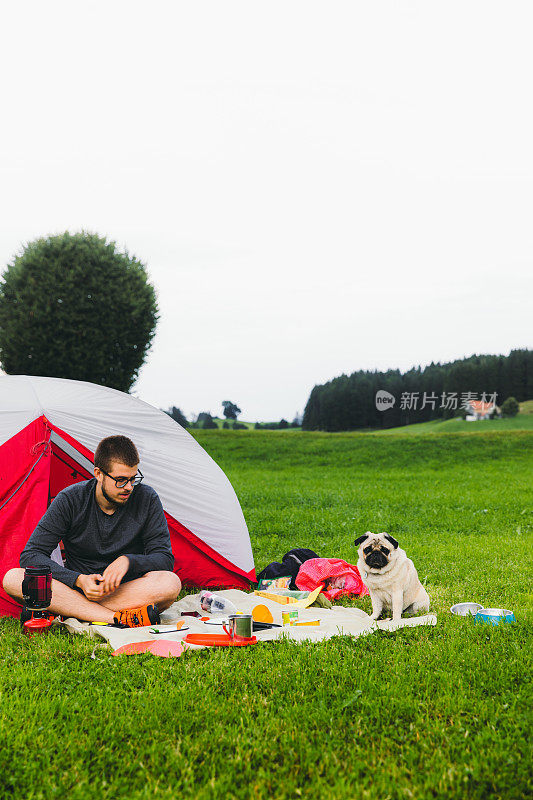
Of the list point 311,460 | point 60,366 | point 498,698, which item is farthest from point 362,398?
point 498,698

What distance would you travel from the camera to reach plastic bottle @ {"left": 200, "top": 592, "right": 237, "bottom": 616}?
5207 mm

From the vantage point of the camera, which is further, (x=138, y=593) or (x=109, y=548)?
(x=109, y=548)

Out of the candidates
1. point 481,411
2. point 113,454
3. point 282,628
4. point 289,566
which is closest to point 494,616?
point 282,628

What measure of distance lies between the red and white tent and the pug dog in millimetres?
1823

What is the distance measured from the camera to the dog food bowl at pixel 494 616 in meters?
4.68

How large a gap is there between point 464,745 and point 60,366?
2126 centimetres

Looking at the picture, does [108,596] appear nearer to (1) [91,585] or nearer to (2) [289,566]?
(1) [91,585]

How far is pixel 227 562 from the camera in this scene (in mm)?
6277

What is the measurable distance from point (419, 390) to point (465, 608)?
36.5 m

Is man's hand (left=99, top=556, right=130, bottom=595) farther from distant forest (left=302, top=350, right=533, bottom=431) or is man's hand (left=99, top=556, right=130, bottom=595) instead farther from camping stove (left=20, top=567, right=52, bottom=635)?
distant forest (left=302, top=350, right=533, bottom=431)

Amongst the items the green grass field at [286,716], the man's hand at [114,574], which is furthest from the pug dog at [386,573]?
the man's hand at [114,574]

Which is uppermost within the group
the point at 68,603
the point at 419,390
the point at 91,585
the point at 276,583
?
the point at 419,390

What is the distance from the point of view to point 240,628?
4.30m

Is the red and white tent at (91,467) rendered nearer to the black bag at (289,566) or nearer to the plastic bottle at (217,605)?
the black bag at (289,566)
